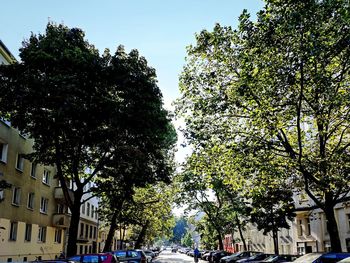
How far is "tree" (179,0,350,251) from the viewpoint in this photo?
15.0 metres

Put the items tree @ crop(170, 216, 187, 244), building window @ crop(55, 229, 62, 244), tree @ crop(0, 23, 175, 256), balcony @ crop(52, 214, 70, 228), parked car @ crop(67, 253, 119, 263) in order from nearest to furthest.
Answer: parked car @ crop(67, 253, 119, 263), tree @ crop(0, 23, 175, 256), balcony @ crop(52, 214, 70, 228), building window @ crop(55, 229, 62, 244), tree @ crop(170, 216, 187, 244)

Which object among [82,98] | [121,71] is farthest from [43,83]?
[121,71]

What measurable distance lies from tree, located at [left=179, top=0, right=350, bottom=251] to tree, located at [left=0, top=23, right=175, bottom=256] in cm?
348

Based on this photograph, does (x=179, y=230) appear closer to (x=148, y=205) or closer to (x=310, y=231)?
(x=148, y=205)

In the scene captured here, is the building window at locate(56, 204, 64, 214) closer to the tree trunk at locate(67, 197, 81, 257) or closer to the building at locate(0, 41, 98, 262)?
the building at locate(0, 41, 98, 262)

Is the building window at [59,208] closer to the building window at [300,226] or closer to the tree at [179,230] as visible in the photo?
the building window at [300,226]

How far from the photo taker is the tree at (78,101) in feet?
66.1

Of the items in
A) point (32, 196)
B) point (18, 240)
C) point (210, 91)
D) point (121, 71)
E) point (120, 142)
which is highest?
point (121, 71)

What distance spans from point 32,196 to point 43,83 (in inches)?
477

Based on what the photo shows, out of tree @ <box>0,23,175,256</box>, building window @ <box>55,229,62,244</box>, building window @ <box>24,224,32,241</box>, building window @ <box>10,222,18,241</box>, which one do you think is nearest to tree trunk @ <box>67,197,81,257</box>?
tree @ <box>0,23,175,256</box>

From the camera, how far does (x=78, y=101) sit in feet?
66.3

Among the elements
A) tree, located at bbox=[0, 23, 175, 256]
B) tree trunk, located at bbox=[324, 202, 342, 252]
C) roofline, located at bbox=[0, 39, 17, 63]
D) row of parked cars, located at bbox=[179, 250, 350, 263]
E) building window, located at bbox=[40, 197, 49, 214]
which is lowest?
row of parked cars, located at bbox=[179, 250, 350, 263]

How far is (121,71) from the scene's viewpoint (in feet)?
73.3

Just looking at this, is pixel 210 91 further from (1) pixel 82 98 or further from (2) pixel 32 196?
(2) pixel 32 196
